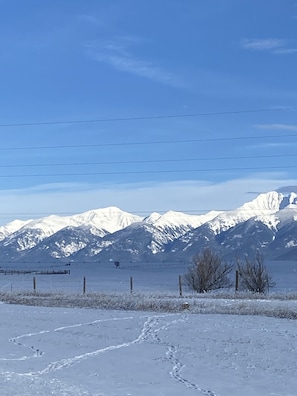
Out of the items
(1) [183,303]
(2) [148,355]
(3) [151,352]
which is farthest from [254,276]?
(2) [148,355]

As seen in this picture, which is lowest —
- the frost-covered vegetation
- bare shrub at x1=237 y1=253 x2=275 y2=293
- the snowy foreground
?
the snowy foreground

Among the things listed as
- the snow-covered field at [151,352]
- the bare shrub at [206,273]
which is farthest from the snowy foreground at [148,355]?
the bare shrub at [206,273]

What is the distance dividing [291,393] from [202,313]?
1688 cm

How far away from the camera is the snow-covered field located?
47.5 feet

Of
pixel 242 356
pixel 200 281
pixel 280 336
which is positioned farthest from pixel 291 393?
pixel 200 281

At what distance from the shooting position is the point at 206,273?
195 feet

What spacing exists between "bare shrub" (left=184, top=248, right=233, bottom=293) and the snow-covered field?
88.3 feet

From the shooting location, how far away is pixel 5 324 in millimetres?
26281

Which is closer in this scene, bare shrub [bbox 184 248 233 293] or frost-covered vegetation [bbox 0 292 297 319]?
frost-covered vegetation [bbox 0 292 297 319]

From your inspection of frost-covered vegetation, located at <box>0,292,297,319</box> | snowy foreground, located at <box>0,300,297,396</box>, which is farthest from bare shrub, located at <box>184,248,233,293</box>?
snowy foreground, located at <box>0,300,297,396</box>

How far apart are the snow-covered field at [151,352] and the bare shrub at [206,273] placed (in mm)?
26910

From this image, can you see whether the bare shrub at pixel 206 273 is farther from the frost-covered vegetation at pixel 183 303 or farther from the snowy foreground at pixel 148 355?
the snowy foreground at pixel 148 355

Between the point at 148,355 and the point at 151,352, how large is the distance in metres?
0.52

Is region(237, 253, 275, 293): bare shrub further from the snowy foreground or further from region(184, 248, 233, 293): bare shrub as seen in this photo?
the snowy foreground
